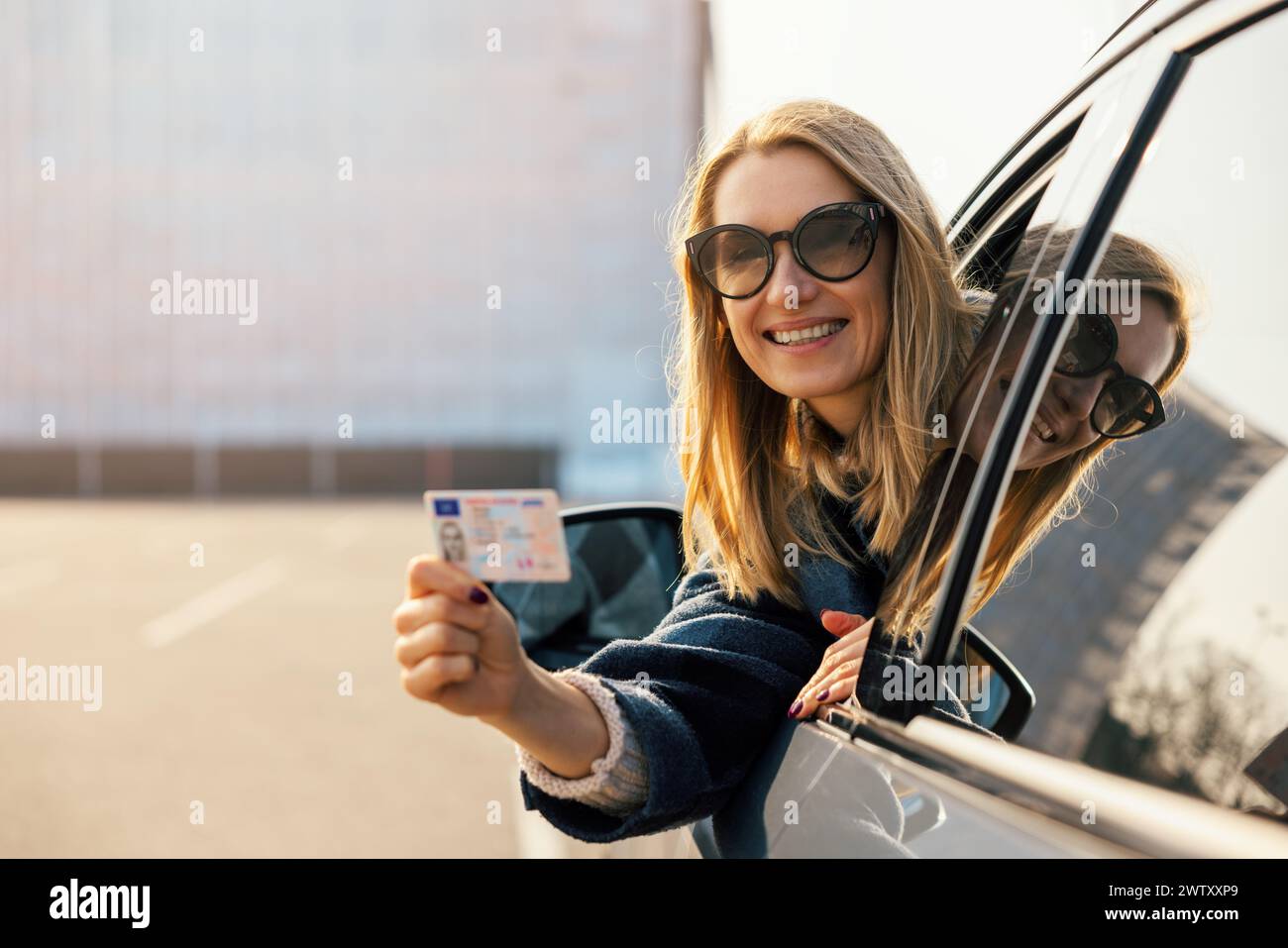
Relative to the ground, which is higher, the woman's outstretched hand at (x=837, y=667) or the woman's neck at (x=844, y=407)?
the woman's neck at (x=844, y=407)

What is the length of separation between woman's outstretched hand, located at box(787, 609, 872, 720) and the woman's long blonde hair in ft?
0.29

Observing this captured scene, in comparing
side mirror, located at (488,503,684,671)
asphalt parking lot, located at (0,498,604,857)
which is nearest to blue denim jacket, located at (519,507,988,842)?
side mirror, located at (488,503,684,671)

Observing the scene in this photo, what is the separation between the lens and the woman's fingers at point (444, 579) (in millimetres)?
1120

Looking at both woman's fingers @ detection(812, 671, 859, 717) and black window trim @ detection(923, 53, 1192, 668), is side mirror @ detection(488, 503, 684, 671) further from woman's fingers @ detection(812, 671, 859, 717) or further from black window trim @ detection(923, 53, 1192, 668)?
black window trim @ detection(923, 53, 1192, 668)

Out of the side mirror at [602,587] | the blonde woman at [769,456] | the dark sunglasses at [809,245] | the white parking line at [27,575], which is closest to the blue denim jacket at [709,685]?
the blonde woman at [769,456]

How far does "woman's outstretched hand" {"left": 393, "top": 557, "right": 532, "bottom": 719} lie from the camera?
1127mm

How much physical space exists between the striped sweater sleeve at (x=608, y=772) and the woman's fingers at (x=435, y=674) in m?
0.21

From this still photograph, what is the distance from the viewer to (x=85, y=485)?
30.1 m

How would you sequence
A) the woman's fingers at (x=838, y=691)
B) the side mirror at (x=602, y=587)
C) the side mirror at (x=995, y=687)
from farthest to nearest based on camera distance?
the side mirror at (x=602, y=587) → the woman's fingers at (x=838, y=691) → the side mirror at (x=995, y=687)

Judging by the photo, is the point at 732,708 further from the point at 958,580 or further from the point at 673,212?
the point at 673,212

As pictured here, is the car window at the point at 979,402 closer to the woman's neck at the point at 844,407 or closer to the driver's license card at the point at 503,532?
the woman's neck at the point at 844,407

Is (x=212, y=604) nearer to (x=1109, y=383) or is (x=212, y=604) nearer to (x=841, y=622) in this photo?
(x=841, y=622)

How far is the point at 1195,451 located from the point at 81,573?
1342cm
